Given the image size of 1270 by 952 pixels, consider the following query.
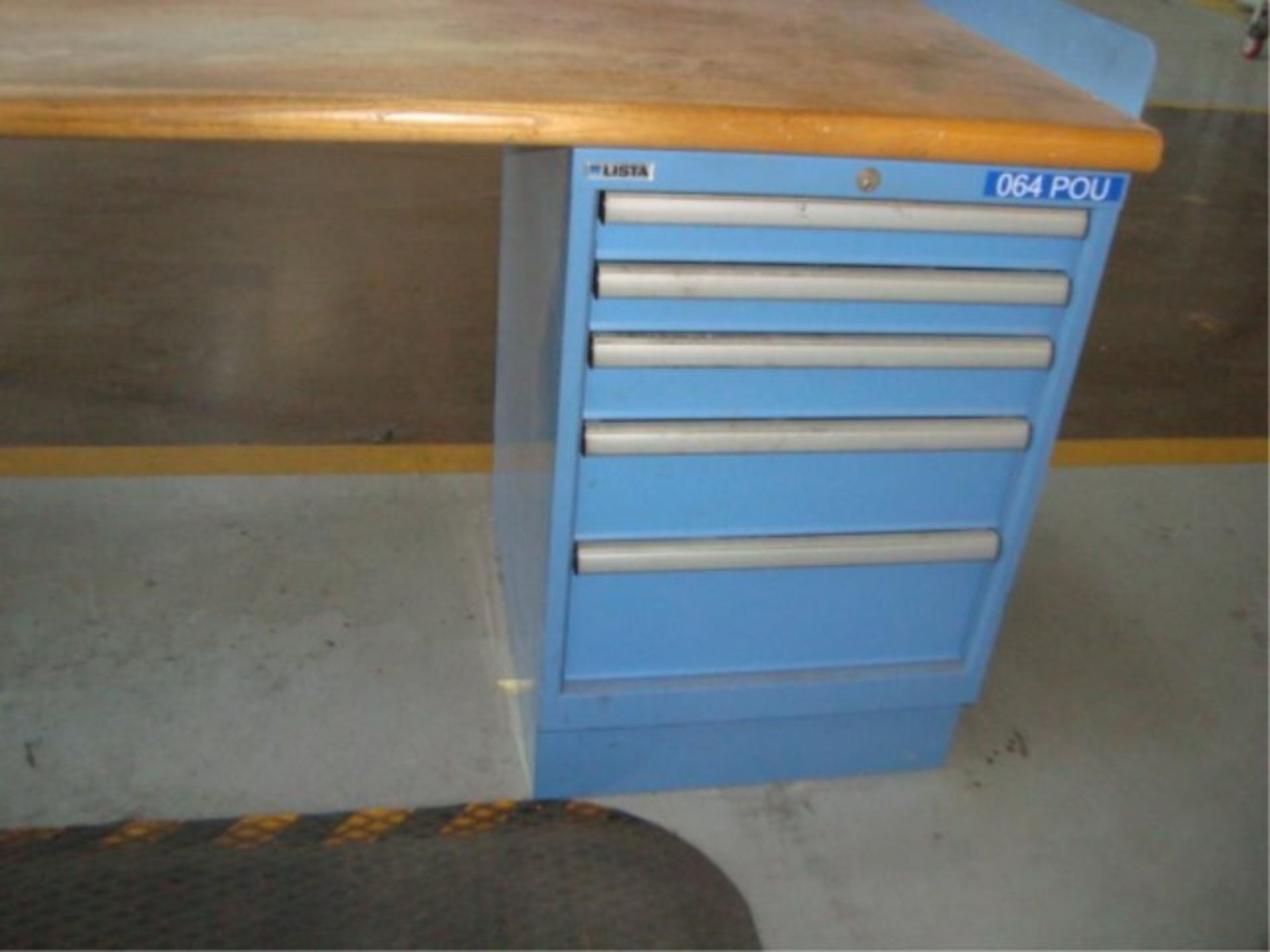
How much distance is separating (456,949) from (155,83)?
971 mm

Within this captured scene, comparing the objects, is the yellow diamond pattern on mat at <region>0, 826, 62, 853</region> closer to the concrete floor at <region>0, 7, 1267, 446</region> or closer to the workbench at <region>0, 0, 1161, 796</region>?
the workbench at <region>0, 0, 1161, 796</region>

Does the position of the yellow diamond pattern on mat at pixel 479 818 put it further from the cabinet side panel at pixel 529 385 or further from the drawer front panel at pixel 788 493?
the drawer front panel at pixel 788 493

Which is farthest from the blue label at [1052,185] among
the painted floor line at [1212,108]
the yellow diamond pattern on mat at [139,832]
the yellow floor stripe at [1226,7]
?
the yellow floor stripe at [1226,7]

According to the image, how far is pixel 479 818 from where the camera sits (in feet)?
5.14

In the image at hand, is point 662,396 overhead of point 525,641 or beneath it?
overhead

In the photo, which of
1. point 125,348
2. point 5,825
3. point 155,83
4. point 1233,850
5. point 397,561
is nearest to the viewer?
point 155,83

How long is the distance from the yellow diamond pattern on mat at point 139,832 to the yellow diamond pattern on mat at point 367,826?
0.67 feet

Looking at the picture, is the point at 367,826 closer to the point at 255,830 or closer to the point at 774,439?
the point at 255,830

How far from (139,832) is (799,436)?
3.17 ft

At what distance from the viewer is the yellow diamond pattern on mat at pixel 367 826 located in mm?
1505

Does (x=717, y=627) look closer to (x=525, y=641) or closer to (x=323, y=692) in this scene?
(x=525, y=641)

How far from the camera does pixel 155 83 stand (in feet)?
3.55

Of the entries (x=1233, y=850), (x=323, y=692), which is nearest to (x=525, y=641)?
(x=323, y=692)

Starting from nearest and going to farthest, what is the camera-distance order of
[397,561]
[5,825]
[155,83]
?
[155,83] < [5,825] < [397,561]
